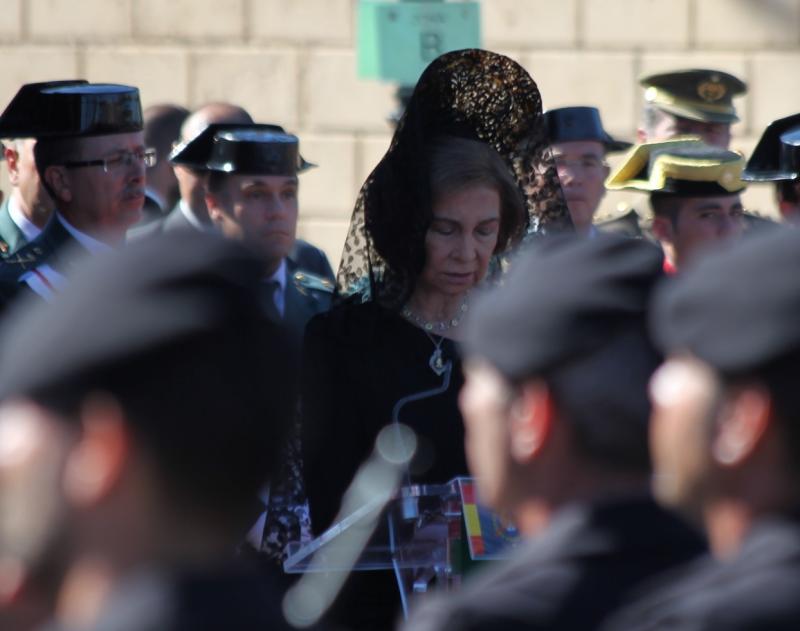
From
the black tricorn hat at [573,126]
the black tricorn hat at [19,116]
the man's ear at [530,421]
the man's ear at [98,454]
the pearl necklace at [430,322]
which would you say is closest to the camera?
the man's ear at [98,454]

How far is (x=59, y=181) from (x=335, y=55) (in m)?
3.79

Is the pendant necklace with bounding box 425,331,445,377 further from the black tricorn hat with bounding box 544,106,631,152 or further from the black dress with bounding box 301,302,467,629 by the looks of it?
the black tricorn hat with bounding box 544,106,631,152

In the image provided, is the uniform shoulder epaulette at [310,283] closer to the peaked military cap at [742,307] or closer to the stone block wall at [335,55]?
the stone block wall at [335,55]

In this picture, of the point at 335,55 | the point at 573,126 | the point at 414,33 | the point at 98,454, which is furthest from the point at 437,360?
the point at 335,55

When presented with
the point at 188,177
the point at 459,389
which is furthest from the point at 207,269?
the point at 188,177

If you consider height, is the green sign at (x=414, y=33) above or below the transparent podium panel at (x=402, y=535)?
above

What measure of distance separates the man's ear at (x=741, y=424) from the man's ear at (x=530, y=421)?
0.21m

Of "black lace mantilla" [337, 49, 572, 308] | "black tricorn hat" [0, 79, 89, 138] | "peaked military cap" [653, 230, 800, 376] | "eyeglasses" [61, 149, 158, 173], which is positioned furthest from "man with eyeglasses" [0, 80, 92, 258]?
"peaked military cap" [653, 230, 800, 376]

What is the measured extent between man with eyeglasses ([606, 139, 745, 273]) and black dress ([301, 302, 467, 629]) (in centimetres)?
171

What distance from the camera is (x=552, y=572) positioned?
2.05 m

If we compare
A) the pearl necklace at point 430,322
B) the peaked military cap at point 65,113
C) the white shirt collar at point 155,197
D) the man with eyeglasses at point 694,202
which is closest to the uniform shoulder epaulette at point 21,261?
the peaked military cap at point 65,113

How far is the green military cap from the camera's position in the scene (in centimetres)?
658

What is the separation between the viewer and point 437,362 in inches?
151

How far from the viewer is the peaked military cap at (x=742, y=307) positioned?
197 cm
